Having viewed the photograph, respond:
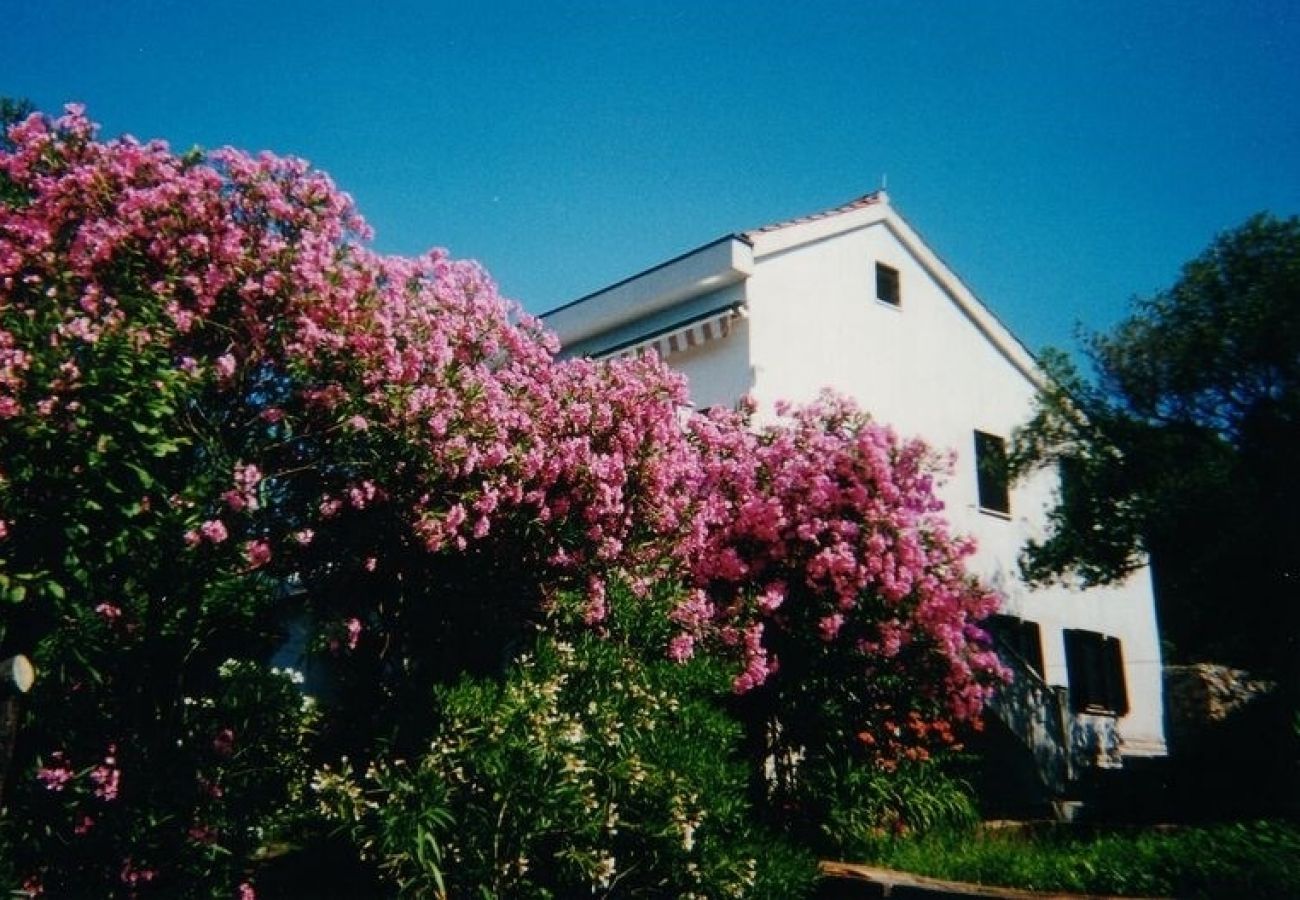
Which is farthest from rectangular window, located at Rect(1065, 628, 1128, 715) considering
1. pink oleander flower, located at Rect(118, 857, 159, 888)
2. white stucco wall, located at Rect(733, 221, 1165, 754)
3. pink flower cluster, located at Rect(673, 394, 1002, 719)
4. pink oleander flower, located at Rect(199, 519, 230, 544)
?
pink oleander flower, located at Rect(199, 519, 230, 544)

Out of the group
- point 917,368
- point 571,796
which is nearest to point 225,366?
point 571,796

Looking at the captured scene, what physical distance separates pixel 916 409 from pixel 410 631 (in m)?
11.0

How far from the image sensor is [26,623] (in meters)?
4.96

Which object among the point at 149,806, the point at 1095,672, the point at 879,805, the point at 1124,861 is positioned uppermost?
the point at 1095,672

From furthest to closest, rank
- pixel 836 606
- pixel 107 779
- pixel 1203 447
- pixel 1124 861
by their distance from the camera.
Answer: pixel 1203 447
pixel 836 606
pixel 1124 861
pixel 107 779

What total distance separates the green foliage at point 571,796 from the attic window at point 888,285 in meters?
11.6

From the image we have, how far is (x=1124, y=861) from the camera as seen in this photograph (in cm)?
698

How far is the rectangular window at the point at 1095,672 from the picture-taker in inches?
657

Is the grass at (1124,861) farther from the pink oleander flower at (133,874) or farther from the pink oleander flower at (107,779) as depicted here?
the pink oleander flower at (107,779)

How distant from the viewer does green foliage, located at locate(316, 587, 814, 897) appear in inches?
199

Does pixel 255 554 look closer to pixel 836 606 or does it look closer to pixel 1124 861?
pixel 836 606

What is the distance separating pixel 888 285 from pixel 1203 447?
600cm

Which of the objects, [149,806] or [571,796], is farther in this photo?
[149,806]

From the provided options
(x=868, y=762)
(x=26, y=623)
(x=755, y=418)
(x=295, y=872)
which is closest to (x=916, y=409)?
(x=755, y=418)
